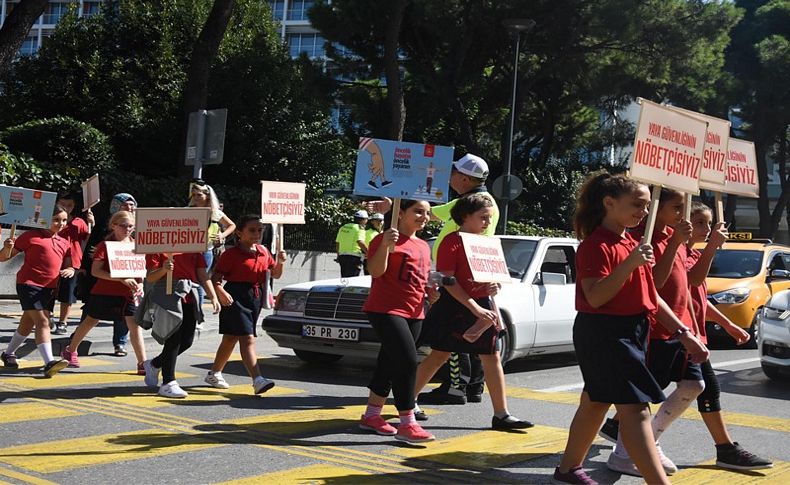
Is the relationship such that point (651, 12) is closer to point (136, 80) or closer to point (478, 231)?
point (136, 80)

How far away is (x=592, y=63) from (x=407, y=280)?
76.0 feet

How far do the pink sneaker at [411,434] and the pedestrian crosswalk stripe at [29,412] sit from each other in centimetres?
236

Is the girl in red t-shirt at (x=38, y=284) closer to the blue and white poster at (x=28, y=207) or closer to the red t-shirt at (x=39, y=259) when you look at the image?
the red t-shirt at (x=39, y=259)

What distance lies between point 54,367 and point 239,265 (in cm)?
204

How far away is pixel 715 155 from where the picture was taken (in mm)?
6207

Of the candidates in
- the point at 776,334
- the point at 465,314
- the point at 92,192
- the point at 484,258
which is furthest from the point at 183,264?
the point at 776,334

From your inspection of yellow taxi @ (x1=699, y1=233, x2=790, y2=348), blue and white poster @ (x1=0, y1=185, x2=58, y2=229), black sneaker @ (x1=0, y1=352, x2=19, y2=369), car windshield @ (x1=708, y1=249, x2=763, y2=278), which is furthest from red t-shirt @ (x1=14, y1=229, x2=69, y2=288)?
car windshield @ (x1=708, y1=249, x2=763, y2=278)

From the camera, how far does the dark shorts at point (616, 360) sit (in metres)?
4.78

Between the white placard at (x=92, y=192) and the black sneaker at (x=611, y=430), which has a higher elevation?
the white placard at (x=92, y=192)

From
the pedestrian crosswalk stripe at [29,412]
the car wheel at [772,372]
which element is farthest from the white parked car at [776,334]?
the pedestrian crosswalk stripe at [29,412]

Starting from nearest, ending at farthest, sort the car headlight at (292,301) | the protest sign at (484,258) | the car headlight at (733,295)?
the protest sign at (484,258) → the car headlight at (292,301) → the car headlight at (733,295)

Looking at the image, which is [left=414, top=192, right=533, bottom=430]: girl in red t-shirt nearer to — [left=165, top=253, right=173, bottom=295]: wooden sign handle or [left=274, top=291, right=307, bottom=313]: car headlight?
[left=165, top=253, right=173, bottom=295]: wooden sign handle

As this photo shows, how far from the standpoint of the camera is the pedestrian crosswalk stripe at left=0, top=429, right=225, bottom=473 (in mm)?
5617

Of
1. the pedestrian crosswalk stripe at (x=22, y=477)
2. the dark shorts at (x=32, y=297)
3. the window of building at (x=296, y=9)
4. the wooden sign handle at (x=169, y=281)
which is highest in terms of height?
the window of building at (x=296, y=9)
